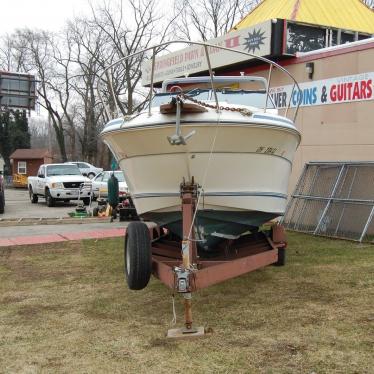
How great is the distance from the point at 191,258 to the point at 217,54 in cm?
800

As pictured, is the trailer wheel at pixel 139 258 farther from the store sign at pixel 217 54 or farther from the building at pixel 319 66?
the building at pixel 319 66

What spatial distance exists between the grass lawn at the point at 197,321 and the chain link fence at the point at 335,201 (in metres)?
1.86

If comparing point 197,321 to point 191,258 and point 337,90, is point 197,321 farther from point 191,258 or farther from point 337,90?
point 337,90

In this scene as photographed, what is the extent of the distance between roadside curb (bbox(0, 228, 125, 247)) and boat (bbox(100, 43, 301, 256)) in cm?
391

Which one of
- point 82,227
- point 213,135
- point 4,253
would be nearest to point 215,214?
point 213,135

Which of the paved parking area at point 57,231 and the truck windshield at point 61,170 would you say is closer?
the paved parking area at point 57,231

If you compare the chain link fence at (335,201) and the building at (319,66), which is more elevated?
the building at (319,66)

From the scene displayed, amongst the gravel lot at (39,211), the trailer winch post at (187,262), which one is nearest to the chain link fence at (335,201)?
the trailer winch post at (187,262)

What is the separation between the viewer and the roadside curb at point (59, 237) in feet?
32.3

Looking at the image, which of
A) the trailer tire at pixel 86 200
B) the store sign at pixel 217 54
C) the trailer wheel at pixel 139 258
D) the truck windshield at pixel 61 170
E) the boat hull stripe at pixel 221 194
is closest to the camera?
the trailer wheel at pixel 139 258

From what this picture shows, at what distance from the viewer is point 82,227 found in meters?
12.3

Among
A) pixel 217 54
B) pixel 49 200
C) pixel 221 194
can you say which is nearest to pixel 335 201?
pixel 217 54

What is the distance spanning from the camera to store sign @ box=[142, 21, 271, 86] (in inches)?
437

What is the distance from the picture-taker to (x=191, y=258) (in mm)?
5484
